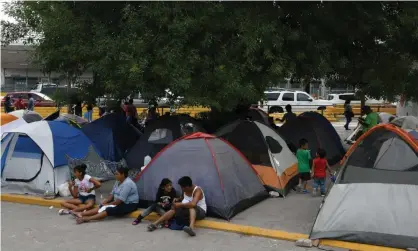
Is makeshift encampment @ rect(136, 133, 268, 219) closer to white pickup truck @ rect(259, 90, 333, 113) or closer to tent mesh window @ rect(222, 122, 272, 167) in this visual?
tent mesh window @ rect(222, 122, 272, 167)

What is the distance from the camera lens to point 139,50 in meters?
9.26

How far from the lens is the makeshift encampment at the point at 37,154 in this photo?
985 centimetres

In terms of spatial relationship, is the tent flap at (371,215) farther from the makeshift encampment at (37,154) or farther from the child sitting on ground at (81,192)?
the makeshift encampment at (37,154)

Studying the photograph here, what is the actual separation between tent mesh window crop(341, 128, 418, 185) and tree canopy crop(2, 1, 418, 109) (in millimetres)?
2782

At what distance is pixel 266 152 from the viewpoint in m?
9.98

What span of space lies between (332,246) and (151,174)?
361 cm

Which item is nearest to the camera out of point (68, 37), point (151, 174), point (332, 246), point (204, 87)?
point (332, 246)

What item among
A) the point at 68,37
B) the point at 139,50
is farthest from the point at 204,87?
the point at 68,37

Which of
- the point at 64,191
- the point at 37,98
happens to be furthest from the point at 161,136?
the point at 37,98

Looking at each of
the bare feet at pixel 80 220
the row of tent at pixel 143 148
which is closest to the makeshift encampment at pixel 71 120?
the row of tent at pixel 143 148

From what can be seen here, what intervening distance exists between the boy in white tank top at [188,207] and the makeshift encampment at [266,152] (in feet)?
7.56

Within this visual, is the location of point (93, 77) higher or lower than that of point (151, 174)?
higher

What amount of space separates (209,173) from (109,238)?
6.81ft

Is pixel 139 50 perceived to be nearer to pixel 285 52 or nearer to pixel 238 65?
pixel 238 65
